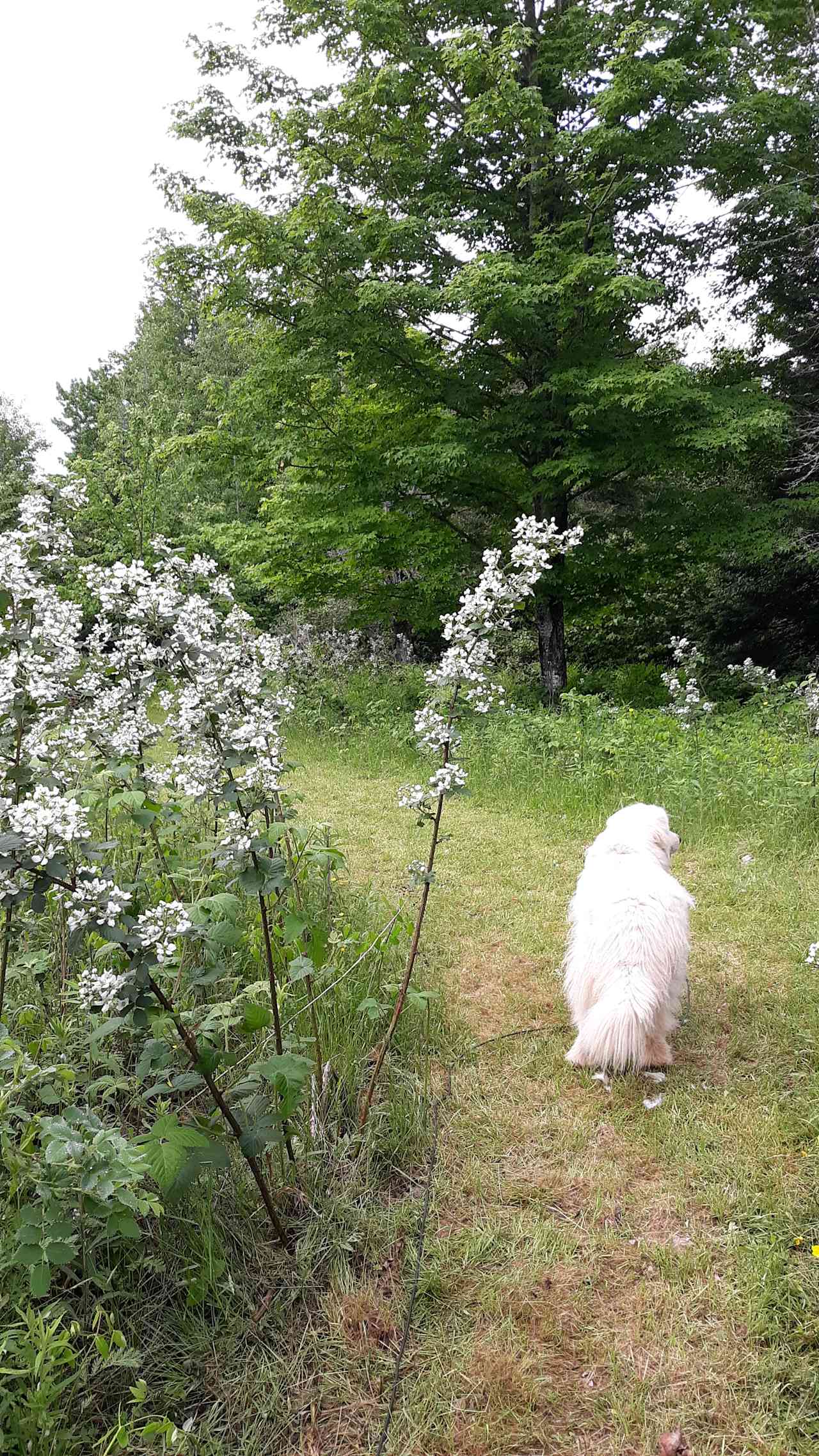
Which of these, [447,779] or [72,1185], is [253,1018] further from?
[447,779]

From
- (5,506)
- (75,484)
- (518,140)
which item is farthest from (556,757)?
(5,506)

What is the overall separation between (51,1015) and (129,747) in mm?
1034

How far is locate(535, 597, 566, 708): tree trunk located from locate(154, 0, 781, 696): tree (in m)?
0.29

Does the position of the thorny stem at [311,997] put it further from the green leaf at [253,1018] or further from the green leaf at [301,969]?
the green leaf at [253,1018]

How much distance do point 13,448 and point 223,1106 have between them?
124 feet

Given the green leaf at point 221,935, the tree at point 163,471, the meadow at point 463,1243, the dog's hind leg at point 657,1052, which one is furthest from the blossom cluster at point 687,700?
the green leaf at point 221,935

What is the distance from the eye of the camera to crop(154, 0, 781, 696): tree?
8.20m

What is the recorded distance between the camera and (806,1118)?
2.75 meters

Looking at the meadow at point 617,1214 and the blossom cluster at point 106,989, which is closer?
the blossom cluster at point 106,989

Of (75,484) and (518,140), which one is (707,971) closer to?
(75,484)

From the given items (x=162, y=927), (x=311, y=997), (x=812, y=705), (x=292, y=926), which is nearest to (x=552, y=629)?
(x=812, y=705)

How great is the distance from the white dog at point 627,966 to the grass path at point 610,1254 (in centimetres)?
14

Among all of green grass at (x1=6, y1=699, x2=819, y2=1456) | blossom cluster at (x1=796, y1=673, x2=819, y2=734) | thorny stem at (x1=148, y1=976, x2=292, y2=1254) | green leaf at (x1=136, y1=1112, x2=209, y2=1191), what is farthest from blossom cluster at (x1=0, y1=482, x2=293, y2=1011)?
blossom cluster at (x1=796, y1=673, x2=819, y2=734)

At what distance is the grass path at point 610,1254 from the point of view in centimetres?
188
